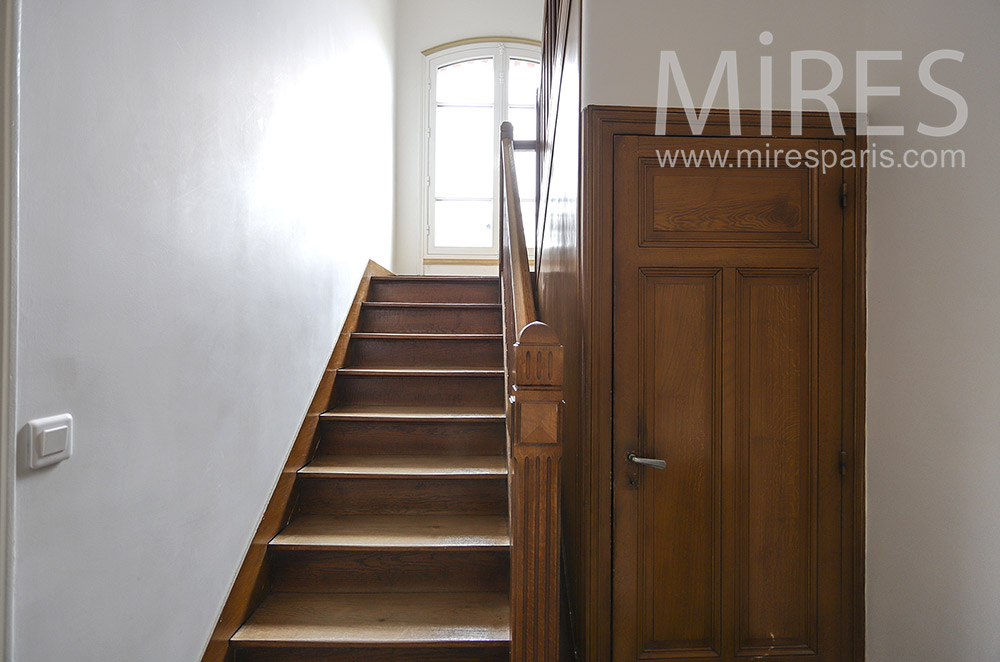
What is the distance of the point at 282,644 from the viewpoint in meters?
1.73

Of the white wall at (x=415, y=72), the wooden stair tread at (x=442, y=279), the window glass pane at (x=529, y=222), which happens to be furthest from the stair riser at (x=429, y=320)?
the white wall at (x=415, y=72)

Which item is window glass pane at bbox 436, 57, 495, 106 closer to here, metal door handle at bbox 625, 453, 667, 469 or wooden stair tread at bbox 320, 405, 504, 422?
wooden stair tread at bbox 320, 405, 504, 422

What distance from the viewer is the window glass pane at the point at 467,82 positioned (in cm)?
533

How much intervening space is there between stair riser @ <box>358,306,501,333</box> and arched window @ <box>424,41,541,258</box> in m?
1.91

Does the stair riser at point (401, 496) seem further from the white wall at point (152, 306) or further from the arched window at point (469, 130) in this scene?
the arched window at point (469, 130)

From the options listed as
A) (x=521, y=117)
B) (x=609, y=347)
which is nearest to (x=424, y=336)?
(x=609, y=347)

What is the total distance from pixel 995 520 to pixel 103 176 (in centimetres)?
229

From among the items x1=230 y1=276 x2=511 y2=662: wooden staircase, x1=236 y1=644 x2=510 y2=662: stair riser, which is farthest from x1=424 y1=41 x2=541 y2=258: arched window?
x1=236 y1=644 x2=510 y2=662: stair riser

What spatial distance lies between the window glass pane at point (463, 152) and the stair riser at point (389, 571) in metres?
3.84

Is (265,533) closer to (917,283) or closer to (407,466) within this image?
(407,466)

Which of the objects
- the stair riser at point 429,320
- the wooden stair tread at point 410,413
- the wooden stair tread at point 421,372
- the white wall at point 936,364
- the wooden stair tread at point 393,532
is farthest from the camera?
the stair riser at point 429,320

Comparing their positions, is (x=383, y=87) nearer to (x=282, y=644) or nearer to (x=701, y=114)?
(x=701, y=114)

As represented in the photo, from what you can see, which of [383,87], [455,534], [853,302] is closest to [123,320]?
[455,534]

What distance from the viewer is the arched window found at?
208 inches
